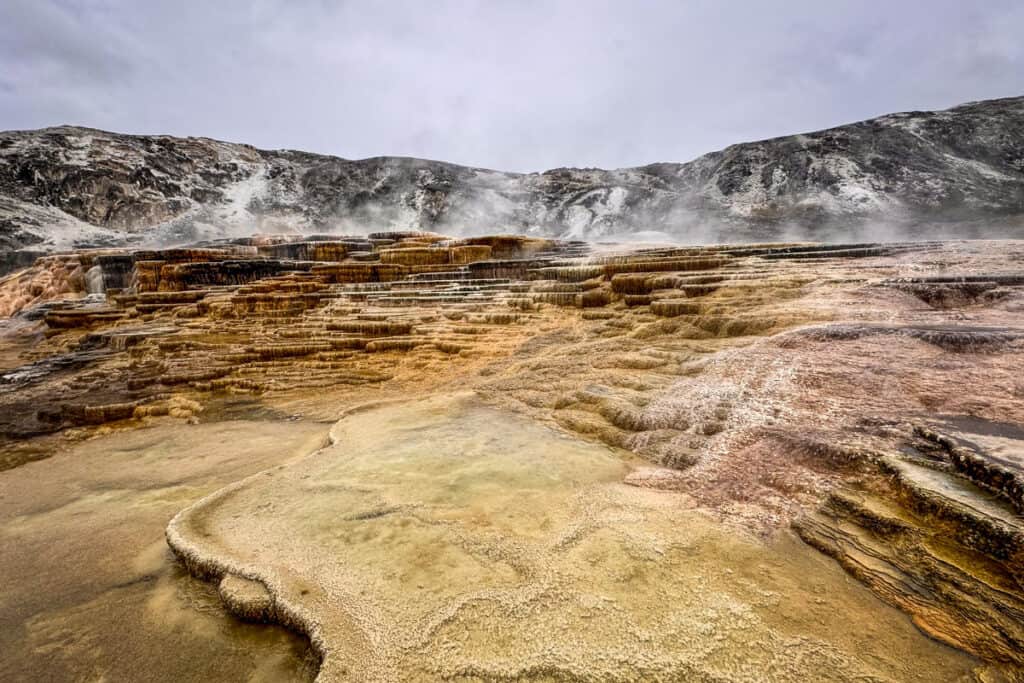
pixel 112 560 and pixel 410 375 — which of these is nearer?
pixel 112 560

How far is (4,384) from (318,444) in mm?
7100

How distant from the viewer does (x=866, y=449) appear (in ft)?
7.77

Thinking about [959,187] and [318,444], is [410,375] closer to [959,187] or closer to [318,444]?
[318,444]

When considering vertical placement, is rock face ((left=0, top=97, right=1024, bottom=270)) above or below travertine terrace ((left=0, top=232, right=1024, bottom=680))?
above

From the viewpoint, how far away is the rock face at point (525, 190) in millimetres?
28188

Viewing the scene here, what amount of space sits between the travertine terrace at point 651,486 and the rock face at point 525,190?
2675cm

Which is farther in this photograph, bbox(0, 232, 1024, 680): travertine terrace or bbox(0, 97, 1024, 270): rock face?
bbox(0, 97, 1024, 270): rock face

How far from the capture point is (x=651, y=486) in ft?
8.46

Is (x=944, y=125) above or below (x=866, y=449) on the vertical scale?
above

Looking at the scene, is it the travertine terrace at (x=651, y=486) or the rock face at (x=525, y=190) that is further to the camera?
A: the rock face at (x=525, y=190)

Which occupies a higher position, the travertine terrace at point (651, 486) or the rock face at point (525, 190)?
the rock face at point (525, 190)

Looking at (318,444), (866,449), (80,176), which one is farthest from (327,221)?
(866,449)

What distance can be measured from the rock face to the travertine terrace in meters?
26.8

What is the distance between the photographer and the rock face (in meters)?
28.2
